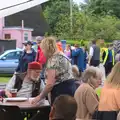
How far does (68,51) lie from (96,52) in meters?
2.30

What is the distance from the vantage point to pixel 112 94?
6.18 m

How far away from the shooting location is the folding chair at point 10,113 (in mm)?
6422

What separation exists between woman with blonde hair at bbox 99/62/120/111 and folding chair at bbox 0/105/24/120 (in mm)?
1118

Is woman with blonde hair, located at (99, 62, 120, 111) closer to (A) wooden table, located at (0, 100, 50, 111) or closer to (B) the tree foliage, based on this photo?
(A) wooden table, located at (0, 100, 50, 111)

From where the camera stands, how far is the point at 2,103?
22.7 feet

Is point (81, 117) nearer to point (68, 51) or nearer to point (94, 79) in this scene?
point (94, 79)

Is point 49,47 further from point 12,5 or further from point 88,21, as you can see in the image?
point 88,21

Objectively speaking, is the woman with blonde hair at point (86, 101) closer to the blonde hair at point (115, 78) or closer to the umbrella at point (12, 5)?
the blonde hair at point (115, 78)

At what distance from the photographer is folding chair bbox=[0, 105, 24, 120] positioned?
6.42 meters

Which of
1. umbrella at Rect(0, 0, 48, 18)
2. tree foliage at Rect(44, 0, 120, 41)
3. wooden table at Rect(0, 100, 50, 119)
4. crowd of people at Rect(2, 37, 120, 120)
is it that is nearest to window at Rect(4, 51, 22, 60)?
crowd of people at Rect(2, 37, 120, 120)

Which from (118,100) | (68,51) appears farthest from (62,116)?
(68,51)

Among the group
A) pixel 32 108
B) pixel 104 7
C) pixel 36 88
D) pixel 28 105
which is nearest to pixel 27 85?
pixel 36 88

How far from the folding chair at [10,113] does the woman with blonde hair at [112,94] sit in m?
1.12

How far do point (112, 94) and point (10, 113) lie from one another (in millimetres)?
1413
